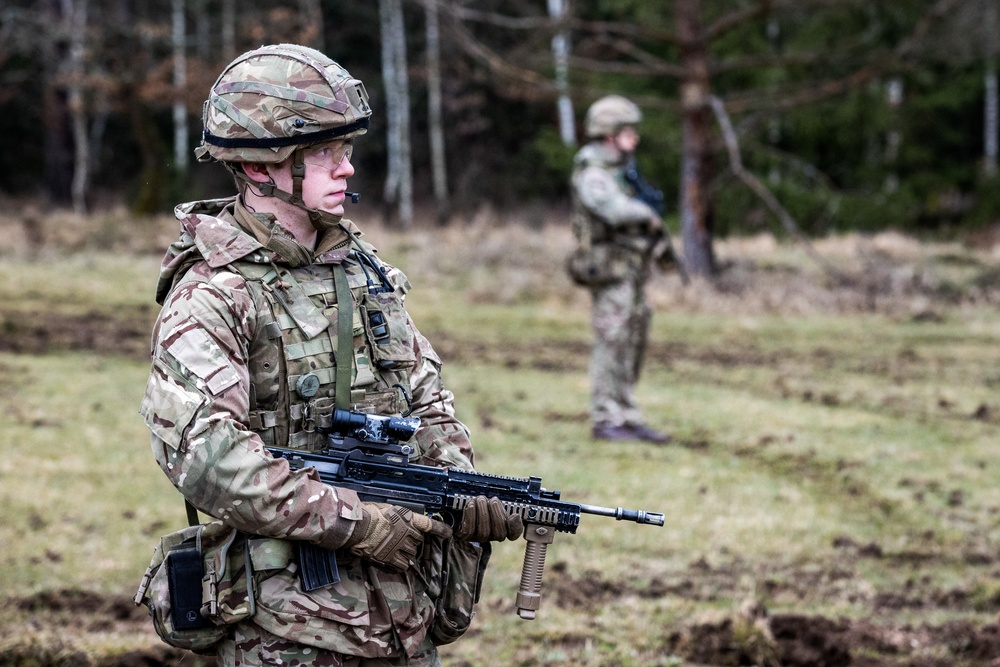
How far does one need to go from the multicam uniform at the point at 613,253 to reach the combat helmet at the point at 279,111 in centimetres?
613

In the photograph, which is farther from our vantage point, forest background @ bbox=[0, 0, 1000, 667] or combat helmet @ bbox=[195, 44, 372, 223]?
forest background @ bbox=[0, 0, 1000, 667]

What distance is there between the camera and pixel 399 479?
3248 mm

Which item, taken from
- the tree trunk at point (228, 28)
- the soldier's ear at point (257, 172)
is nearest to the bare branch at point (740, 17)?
the tree trunk at point (228, 28)

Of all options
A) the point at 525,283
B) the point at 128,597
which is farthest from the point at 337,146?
the point at 525,283

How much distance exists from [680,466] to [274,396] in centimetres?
629

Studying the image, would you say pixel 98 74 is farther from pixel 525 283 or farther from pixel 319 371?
pixel 319 371

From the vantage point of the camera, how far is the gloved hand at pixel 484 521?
128 inches

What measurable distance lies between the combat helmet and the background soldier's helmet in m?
6.13

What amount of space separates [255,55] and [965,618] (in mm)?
4736

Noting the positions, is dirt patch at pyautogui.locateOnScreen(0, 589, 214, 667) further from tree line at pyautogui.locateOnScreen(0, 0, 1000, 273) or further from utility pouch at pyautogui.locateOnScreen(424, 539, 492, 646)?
tree line at pyautogui.locateOnScreen(0, 0, 1000, 273)

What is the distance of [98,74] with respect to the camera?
25344 mm

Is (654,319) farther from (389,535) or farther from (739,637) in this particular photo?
(389,535)

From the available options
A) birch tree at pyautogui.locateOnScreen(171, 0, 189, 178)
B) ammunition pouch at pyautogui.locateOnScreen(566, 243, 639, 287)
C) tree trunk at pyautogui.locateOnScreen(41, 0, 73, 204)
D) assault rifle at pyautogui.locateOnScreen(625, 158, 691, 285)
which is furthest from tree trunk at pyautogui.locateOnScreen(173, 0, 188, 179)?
ammunition pouch at pyautogui.locateOnScreen(566, 243, 639, 287)

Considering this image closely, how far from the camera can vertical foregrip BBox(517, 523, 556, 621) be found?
341cm
